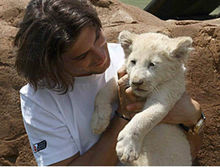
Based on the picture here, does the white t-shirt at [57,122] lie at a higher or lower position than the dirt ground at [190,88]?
higher

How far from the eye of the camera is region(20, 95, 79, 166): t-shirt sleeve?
6.15 ft

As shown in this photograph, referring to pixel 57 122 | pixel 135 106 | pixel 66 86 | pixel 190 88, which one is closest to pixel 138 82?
pixel 135 106

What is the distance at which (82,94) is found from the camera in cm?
204

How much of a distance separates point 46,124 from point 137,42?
811 mm

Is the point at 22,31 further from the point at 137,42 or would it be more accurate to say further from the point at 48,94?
the point at 137,42

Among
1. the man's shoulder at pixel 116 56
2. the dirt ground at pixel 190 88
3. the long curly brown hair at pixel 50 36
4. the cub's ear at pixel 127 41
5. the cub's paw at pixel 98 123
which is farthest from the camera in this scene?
the dirt ground at pixel 190 88

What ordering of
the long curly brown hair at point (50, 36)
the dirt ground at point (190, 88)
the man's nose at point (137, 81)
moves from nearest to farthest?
the long curly brown hair at point (50, 36)
the man's nose at point (137, 81)
the dirt ground at point (190, 88)

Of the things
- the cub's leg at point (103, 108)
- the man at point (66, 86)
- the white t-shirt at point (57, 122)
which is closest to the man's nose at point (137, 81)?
the man at point (66, 86)

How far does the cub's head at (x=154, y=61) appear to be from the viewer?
187 cm

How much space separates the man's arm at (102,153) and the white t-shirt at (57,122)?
0.05 metres

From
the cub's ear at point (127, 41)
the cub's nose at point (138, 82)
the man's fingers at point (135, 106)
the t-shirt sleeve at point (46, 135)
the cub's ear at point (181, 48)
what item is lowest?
the t-shirt sleeve at point (46, 135)

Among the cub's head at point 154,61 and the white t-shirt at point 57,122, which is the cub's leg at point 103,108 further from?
the cub's head at point 154,61

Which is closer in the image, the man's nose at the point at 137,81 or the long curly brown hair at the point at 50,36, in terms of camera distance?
the long curly brown hair at the point at 50,36

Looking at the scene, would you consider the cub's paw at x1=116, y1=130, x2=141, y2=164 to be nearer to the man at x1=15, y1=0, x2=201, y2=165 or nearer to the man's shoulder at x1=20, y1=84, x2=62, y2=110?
the man at x1=15, y1=0, x2=201, y2=165
